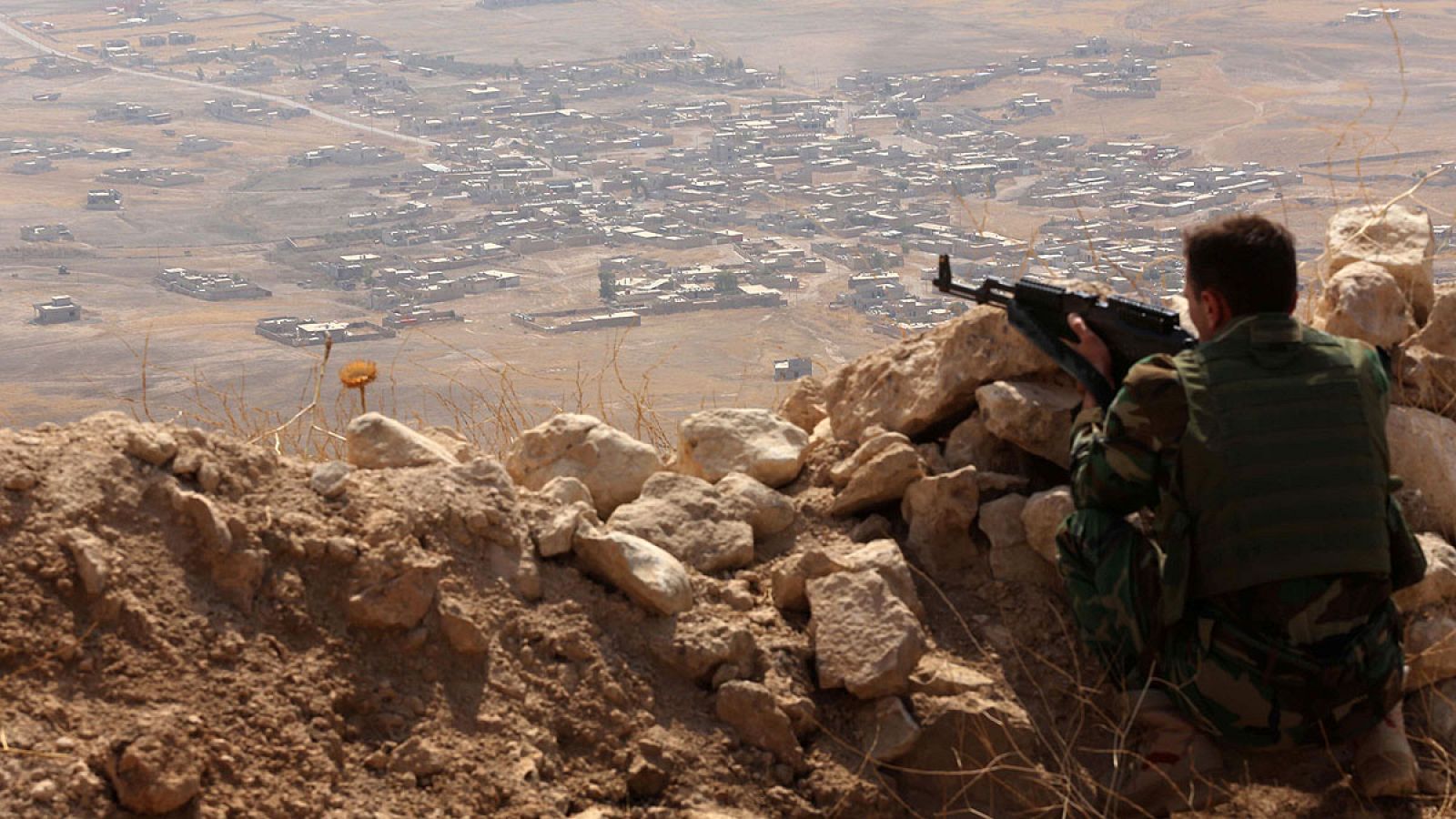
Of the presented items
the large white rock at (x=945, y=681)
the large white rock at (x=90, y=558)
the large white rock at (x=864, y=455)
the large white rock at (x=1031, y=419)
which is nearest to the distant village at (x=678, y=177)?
the large white rock at (x=1031, y=419)

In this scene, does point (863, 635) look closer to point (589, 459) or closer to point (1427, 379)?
point (589, 459)

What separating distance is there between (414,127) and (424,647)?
4314 centimetres

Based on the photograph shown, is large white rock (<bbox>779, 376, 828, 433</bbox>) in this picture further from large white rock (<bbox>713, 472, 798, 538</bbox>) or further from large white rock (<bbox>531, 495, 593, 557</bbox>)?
large white rock (<bbox>531, 495, 593, 557</bbox>)

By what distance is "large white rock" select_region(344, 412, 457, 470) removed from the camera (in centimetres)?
409

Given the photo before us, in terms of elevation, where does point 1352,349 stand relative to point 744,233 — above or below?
above

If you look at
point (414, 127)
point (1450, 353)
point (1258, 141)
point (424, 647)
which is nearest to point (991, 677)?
point (424, 647)

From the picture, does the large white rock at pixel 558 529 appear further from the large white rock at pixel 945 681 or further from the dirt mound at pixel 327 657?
the large white rock at pixel 945 681

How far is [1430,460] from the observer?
417 centimetres

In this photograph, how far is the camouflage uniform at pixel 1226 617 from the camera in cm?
316

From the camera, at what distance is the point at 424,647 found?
3.36m

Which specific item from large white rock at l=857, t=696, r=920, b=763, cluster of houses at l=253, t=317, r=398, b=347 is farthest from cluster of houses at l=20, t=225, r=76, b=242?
large white rock at l=857, t=696, r=920, b=763

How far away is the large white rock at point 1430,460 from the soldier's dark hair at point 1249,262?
128cm

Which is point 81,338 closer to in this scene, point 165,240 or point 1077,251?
point 165,240

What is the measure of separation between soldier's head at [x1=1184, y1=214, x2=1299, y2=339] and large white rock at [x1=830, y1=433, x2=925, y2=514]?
1254 mm
